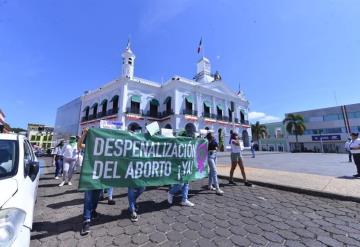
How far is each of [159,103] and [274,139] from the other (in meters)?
35.8

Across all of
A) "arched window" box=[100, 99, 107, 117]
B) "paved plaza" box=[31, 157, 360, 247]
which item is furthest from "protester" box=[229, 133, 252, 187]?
"arched window" box=[100, 99, 107, 117]

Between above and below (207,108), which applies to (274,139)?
below

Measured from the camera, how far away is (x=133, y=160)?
12.7 feet

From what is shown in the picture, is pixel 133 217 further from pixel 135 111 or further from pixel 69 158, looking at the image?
A: pixel 135 111

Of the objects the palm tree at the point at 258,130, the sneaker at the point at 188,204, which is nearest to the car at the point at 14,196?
the sneaker at the point at 188,204

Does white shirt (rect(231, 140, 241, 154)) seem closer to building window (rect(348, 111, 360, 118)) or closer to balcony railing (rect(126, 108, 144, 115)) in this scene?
balcony railing (rect(126, 108, 144, 115))

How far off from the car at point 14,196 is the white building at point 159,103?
77.4ft

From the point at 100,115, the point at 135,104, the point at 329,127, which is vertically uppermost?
the point at 135,104

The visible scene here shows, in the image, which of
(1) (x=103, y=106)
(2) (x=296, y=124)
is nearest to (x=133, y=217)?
(1) (x=103, y=106)

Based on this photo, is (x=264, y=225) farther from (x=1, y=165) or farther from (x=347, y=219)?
(x=1, y=165)

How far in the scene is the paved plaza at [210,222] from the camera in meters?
2.84

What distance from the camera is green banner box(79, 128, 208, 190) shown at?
3.43m

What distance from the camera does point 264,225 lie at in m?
3.32

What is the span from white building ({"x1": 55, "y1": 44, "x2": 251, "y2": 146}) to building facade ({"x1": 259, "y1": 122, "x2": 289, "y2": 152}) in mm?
20944
